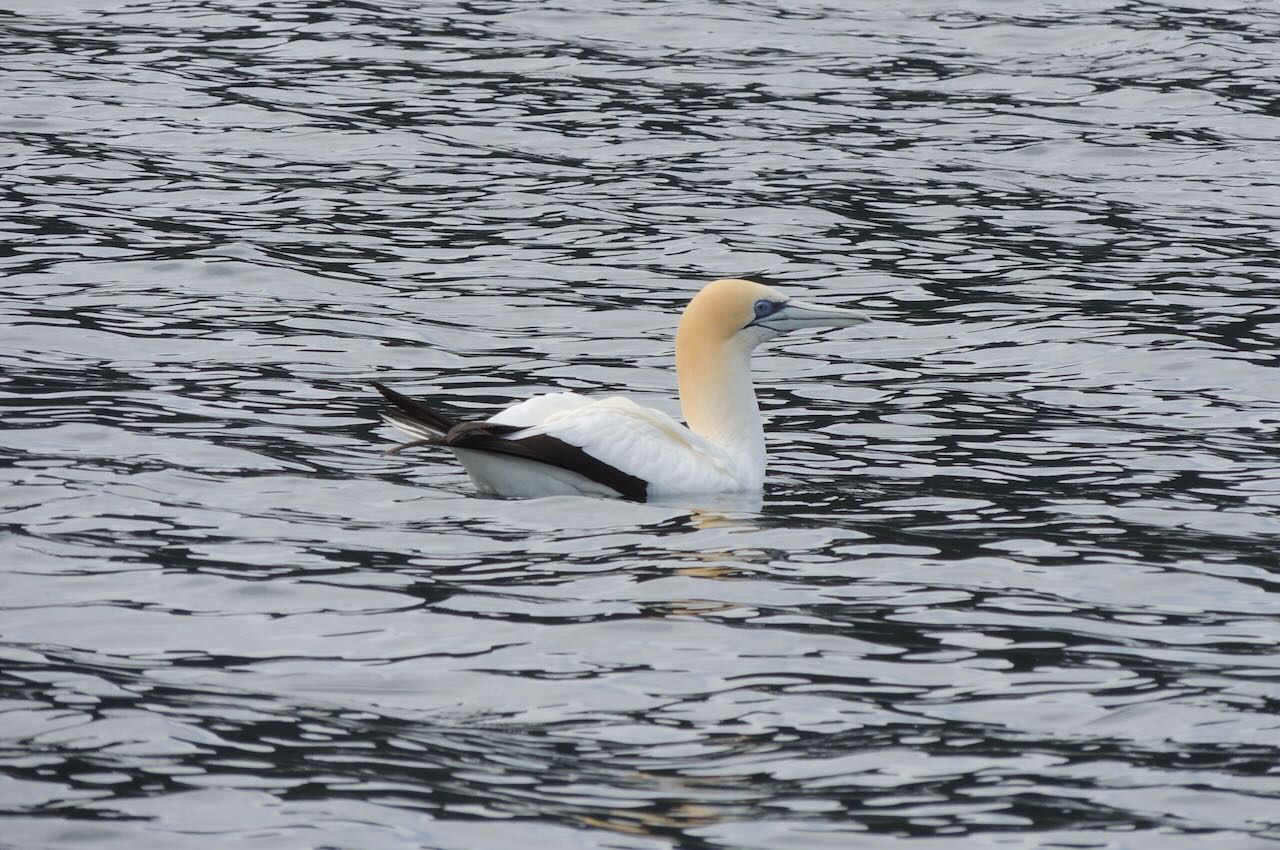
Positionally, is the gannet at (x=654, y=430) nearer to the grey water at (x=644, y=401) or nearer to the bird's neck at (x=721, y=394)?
the bird's neck at (x=721, y=394)

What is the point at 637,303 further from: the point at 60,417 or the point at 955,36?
the point at 955,36

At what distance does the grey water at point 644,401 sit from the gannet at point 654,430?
0.19 metres

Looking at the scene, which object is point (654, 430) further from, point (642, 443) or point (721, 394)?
point (721, 394)

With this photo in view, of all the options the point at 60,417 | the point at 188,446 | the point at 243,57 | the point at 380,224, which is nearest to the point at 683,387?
the point at 188,446

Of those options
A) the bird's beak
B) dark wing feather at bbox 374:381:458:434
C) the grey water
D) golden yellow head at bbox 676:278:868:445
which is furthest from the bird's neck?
dark wing feather at bbox 374:381:458:434

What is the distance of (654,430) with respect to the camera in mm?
10023

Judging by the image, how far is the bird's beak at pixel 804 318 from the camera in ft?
34.8

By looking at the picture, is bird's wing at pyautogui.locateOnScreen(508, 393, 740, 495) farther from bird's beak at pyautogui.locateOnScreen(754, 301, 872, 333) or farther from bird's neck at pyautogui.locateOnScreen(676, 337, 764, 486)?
bird's beak at pyautogui.locateOnScreen(754, 301, 872, 333)

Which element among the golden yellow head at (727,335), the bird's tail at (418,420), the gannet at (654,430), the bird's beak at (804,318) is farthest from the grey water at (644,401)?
the bird's beak at (804,318)

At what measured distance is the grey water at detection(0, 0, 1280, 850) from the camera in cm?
650

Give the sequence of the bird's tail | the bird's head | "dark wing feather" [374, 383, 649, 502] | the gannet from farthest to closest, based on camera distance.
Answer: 1. the bird's head
2. the bird's tail
3. the gannet
4. "dark wing feather" [374, 383, 649, 502]

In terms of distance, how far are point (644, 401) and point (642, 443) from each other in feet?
7.88

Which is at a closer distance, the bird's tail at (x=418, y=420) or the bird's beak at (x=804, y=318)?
the bird's tail at (x=418, y=420)

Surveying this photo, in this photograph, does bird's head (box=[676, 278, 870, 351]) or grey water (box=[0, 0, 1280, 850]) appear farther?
bird's head (box=[676, 278, 870, 351])
